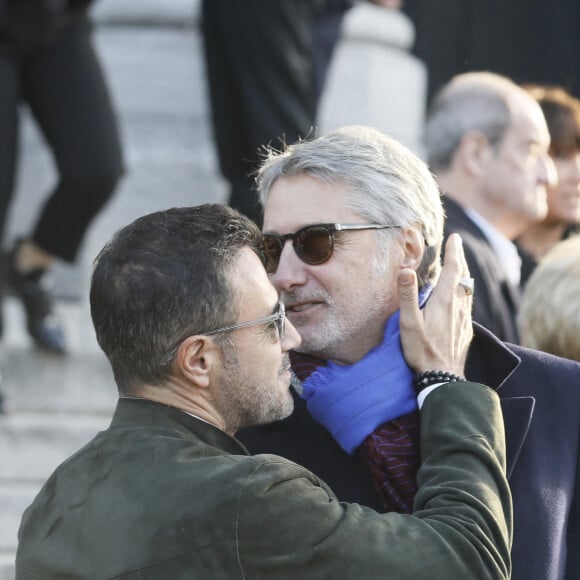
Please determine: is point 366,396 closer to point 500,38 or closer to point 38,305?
point 38,305

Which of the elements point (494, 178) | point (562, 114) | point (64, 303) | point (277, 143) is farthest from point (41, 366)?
point (562, 114)

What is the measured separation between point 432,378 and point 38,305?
2.77m

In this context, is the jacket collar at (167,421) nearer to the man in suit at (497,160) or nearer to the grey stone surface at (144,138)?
the man in suit at (497,160)

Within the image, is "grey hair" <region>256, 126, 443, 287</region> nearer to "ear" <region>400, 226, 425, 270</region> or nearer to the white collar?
"ear" <region>400, 226, 425, 270</region>

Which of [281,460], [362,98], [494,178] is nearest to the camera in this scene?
[281,460]

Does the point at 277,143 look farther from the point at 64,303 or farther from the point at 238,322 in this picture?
the point at 238,322

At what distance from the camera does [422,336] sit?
243cm

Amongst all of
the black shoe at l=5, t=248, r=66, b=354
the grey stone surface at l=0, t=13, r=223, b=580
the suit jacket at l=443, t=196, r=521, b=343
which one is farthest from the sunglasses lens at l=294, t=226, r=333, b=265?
the grey stone surface at l=0, t=13, r=223, b=580

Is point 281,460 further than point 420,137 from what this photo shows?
No

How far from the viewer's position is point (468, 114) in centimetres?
450

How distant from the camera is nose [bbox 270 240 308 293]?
105 inches

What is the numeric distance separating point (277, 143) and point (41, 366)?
4.13 ft

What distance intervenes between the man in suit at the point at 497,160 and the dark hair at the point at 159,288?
209cm

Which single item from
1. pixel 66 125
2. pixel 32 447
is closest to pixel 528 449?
pixel 32 447
